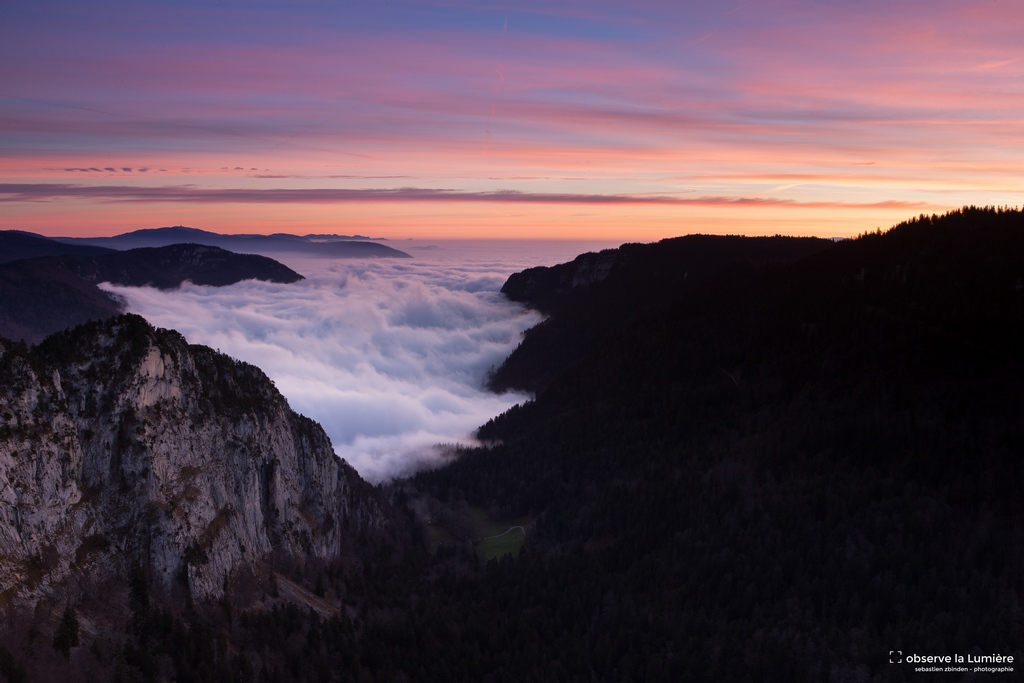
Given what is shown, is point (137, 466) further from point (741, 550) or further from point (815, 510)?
point (815, 510)

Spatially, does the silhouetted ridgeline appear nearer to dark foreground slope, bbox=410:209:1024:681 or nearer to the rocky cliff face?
dark foreground slope, bbox=410:209:1024:681

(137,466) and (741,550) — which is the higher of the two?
(137,466)

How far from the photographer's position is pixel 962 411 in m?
150

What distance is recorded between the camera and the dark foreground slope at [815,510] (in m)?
108

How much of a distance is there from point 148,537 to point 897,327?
154811 millimetres

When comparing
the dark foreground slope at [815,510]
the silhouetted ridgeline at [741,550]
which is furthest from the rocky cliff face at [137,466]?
the dark foreground slope at [815,510]

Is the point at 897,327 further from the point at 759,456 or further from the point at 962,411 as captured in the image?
the point at 759,456

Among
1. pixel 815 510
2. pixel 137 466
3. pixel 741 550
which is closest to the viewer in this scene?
pixel 137 466

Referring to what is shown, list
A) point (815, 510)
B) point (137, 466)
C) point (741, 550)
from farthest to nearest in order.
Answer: point (815, 510) → point (741, 550) → point (137, 466)

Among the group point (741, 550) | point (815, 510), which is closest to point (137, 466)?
point (741, 550)

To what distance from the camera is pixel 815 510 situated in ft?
460

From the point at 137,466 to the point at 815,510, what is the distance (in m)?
107

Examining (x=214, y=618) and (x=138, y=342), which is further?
(x=138, y=342)

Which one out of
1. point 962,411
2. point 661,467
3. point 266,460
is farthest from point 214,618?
point 962,411
